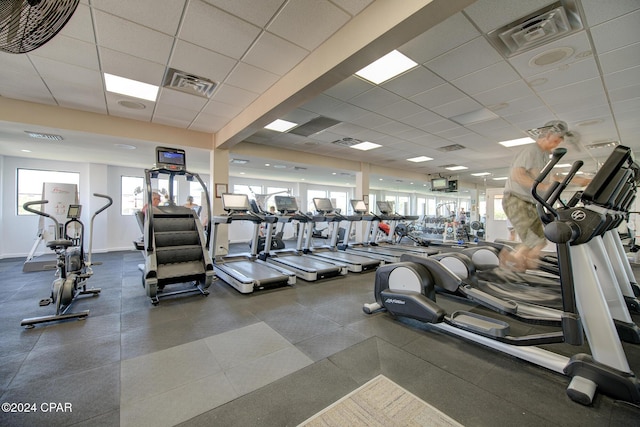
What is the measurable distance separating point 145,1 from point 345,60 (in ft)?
5.90

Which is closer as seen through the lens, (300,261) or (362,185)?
(300,261)

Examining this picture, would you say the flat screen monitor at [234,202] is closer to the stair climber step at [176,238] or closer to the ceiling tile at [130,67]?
the stair climber step at [176,238]

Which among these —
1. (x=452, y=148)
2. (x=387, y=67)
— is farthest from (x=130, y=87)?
(x=452, y=148)

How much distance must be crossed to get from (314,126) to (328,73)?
8.70 ft

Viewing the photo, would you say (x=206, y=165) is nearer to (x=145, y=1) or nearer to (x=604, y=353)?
(x=145, y=1)

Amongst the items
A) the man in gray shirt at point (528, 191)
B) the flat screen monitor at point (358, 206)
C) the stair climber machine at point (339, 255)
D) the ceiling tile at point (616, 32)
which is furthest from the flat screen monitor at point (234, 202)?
the ceiling tile at point (616, 32)

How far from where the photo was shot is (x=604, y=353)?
152 cm

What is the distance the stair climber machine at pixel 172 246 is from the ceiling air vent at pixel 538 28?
12.9ft

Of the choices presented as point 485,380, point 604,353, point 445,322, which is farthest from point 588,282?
point 445,322

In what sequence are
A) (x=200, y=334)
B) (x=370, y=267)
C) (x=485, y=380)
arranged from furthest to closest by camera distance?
(x=370, y=267)
(x=200, y=334)
(x=485, y=380)

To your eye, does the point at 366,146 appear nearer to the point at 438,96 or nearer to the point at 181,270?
the point at 438,96

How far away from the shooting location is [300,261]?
16.6 feet

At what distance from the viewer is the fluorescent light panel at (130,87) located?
350 cm

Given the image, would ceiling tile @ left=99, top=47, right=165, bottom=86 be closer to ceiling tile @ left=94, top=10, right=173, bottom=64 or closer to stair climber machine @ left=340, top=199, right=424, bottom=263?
ceiling tile @ left=94, top=10, right=173, bottom=64
